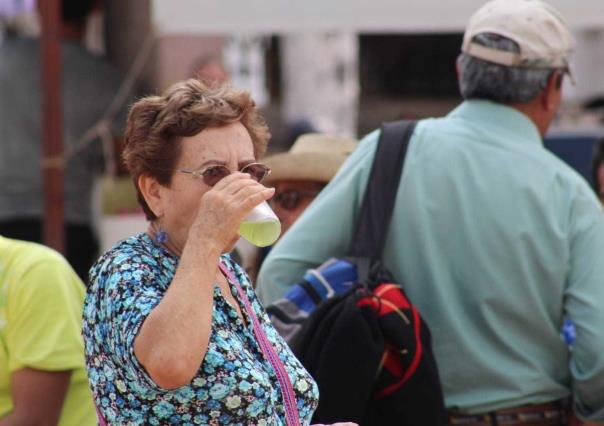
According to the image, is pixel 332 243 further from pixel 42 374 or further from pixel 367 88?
pixel 367 88

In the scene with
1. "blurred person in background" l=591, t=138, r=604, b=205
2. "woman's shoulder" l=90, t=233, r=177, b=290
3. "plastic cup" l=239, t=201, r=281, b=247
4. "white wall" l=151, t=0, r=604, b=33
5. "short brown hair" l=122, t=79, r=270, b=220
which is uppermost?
"short brown hair" l=122, t=79, r=270, b=220

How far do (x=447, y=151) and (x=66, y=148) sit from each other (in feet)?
11.0

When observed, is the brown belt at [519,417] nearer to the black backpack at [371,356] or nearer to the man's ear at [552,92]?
the black backpack at [371,356]

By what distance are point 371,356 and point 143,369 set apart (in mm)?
953

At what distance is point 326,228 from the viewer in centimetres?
297

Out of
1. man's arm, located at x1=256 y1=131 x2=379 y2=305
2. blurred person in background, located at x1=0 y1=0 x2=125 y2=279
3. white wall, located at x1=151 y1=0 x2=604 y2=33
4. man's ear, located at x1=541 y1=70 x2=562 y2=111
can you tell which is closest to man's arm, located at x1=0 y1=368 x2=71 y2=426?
man's arm, located at x1=256 y1=131 x2=379 y2=305

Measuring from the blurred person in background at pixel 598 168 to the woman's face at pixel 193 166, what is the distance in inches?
106

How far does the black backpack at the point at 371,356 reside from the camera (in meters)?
2.70

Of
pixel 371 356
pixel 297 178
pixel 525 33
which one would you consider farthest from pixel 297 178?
pixel 371 356

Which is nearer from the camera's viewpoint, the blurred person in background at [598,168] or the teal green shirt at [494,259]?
the teal green shirt at [494,259]

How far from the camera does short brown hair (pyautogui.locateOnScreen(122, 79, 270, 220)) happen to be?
6.71 ft

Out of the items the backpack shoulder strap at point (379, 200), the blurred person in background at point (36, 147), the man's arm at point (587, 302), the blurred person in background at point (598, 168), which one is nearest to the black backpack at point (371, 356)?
the backpack shoulder strap at point (379, 200)

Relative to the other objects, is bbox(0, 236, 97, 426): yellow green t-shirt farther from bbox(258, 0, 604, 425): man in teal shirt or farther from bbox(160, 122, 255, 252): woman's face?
bbox(160, 122, 255, 252): woman's face

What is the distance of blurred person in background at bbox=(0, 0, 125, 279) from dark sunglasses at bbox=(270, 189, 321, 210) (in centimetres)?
248
